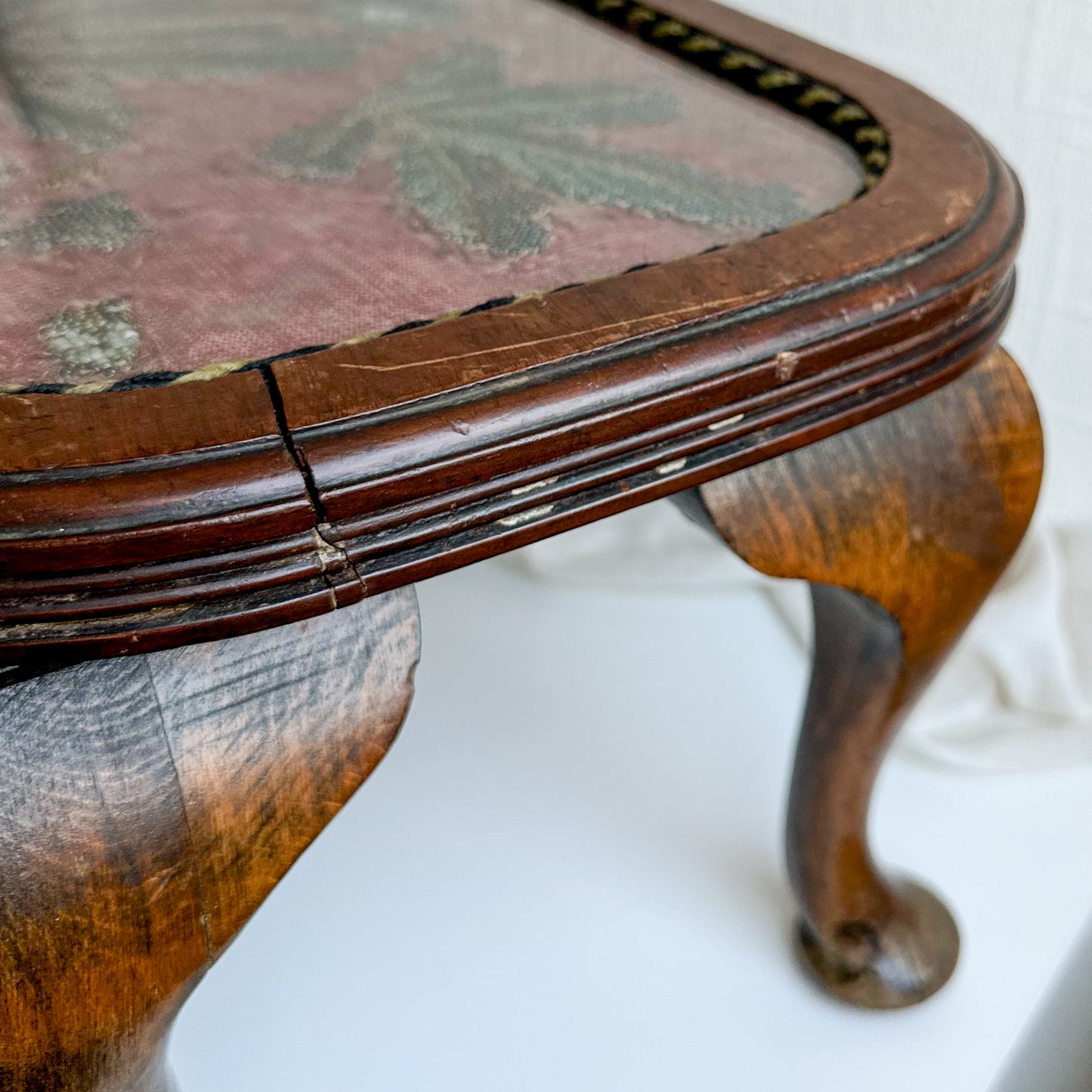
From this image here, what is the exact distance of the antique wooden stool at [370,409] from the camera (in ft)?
1.07

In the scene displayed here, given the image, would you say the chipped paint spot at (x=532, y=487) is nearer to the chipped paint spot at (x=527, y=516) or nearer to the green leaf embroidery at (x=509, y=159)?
the chipped paint spot at (x=527, y=516)

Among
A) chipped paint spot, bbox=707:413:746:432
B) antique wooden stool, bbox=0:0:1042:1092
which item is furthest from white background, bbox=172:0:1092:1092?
chipped paint spot, bbox=707:413:746:432

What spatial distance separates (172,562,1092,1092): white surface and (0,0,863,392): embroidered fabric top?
47cm

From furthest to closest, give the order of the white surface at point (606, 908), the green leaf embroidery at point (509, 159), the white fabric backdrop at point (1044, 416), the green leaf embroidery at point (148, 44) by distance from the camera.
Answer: the white fabric backdrop at point (1044, 416) → the white surface at point (606, 908) → the green leaf embroidery at point (148, 44) → the green leaf embroidery at point (509, 159)

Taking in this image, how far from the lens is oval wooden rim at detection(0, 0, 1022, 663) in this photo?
31 cm

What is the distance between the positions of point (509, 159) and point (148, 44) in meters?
0.26

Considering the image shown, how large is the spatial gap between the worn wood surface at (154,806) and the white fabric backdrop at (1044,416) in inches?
23.9

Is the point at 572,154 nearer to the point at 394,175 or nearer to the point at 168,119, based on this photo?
the point at 394,175

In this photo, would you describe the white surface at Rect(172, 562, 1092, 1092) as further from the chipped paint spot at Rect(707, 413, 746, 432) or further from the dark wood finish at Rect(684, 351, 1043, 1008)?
the chipped paint spot at Rect(707, 413, 746, 432)

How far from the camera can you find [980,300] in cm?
44

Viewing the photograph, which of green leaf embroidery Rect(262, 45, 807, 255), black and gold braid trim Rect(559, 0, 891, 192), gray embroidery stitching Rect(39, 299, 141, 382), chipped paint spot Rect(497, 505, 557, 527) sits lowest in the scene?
chipped paint spot Rect(497, 505, 557, 527)

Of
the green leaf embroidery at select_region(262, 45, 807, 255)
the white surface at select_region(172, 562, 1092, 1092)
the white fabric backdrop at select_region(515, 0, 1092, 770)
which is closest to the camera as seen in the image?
the green leaf embroidery at select_region(262, 45, 807, 255)

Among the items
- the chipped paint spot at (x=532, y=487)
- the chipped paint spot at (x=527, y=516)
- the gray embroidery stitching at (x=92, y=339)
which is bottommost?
the chipped paint spot at (x=527, y=516)

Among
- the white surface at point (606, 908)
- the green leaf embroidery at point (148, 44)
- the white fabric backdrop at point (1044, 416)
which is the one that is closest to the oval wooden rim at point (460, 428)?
the green leaf embroidery at point (148, 44)
